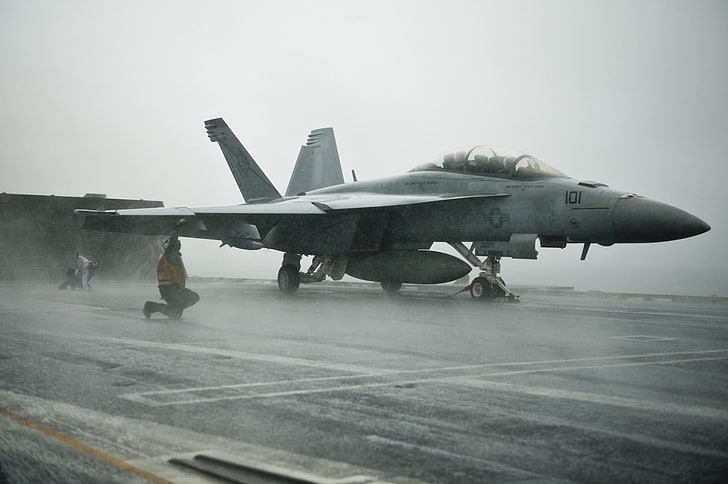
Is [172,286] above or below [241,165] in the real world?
below

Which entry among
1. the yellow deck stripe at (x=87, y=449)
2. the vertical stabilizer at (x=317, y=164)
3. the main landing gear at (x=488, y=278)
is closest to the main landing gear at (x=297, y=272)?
the main landing gear at (x=488, y=278)

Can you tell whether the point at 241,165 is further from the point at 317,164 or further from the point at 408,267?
the point at 408,267

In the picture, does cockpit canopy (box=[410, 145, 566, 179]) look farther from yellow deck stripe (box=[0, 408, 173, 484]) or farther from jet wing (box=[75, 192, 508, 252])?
yellow deck stripe (box=[0, 408, 173, 484])

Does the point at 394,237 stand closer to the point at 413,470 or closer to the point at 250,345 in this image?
the point at 250,345

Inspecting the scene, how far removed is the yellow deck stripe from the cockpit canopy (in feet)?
42.5

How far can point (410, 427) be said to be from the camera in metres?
4.27

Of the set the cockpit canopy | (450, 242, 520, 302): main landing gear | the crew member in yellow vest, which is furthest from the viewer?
(450, 242, 520, 302): main landing gear

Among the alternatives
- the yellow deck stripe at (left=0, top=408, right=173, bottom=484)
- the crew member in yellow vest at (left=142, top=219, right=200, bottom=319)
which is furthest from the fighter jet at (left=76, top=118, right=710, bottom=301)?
the yellow deck stripe at (left=0, top=408, right=173, bottom=484)

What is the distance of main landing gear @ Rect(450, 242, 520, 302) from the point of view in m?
16.9

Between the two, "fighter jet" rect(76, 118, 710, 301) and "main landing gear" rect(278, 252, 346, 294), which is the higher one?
"fighter jet" rect(76, 118, 710, 301)

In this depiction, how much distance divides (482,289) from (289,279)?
219 inches

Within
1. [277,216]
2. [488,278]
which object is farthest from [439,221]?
[277,216]

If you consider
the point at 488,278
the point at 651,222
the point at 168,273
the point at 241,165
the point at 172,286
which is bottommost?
the point at 172,286

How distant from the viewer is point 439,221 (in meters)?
16.9
